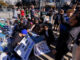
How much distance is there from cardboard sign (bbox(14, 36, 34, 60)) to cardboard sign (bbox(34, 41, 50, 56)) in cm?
44

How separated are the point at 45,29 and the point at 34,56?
102cm

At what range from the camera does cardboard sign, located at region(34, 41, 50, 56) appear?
164 inches

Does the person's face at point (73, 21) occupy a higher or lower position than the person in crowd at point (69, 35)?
higher

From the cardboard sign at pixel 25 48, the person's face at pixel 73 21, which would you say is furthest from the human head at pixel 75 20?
the cardboard sign at pixel 25 48

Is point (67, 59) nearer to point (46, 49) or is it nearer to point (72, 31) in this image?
point (46, 49)

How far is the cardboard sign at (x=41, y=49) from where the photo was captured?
4.17m

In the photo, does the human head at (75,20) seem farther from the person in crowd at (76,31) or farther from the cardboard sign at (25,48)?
the cardboard sign at (25,48)

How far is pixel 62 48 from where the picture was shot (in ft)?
9.82

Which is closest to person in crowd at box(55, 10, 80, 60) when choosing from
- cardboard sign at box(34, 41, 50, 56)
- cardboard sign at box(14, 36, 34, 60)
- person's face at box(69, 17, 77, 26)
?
person's face at box(69, 17, 77, 26)

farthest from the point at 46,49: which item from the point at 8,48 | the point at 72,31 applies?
the point at 72,31

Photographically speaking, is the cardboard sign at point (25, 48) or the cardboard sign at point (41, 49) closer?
the cardboard sign at point (25, 48)

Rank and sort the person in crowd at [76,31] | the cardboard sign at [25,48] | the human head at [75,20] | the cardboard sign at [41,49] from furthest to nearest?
the cardboard sign at [41,49] < the cardboard sign at [25,48] < the human head at [75,20] < the person in crowd at [76,31]

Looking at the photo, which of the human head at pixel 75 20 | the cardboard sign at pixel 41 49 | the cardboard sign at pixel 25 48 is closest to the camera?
the human head at pixel 75 20

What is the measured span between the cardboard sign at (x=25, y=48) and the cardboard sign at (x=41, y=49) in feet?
1.45
